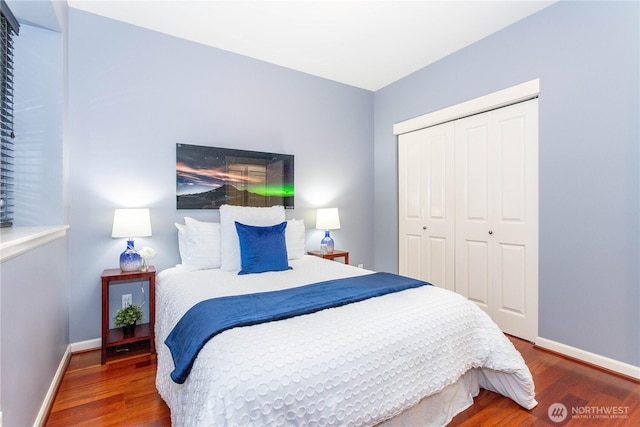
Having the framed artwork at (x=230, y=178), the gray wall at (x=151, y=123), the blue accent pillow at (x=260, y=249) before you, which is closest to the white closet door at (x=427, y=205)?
the gray wall at (x=151, y=123)

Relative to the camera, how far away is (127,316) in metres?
2.45

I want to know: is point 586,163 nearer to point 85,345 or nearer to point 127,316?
point 127,316

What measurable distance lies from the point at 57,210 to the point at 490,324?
2903 mm

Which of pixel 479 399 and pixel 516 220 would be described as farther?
pixel 516 220

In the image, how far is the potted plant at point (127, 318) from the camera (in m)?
2.44

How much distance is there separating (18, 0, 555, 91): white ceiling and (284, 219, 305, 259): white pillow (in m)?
1.76

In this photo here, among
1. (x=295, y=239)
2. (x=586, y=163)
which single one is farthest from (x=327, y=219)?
(x=586, y=163)

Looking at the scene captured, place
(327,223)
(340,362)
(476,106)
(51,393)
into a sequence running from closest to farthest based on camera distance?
1. (340,362)
2. (51,393)
3. (476,106)
4. (327,223)

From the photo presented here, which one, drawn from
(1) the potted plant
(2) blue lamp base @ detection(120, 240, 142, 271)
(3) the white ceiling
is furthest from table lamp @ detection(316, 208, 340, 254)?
(1) the potted plant

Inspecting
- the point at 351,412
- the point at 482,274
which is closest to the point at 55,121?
the point at 351,412

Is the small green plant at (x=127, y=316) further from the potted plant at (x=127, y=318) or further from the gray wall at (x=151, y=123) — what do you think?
the gray wall at (x=151, y=123)

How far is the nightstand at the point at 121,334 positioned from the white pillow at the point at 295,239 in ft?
3.78

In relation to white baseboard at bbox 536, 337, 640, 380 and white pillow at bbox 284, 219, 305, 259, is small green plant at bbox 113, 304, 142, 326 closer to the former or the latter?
white pillow at bbox 284, 219, 305, 259

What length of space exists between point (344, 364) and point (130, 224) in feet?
6.66
